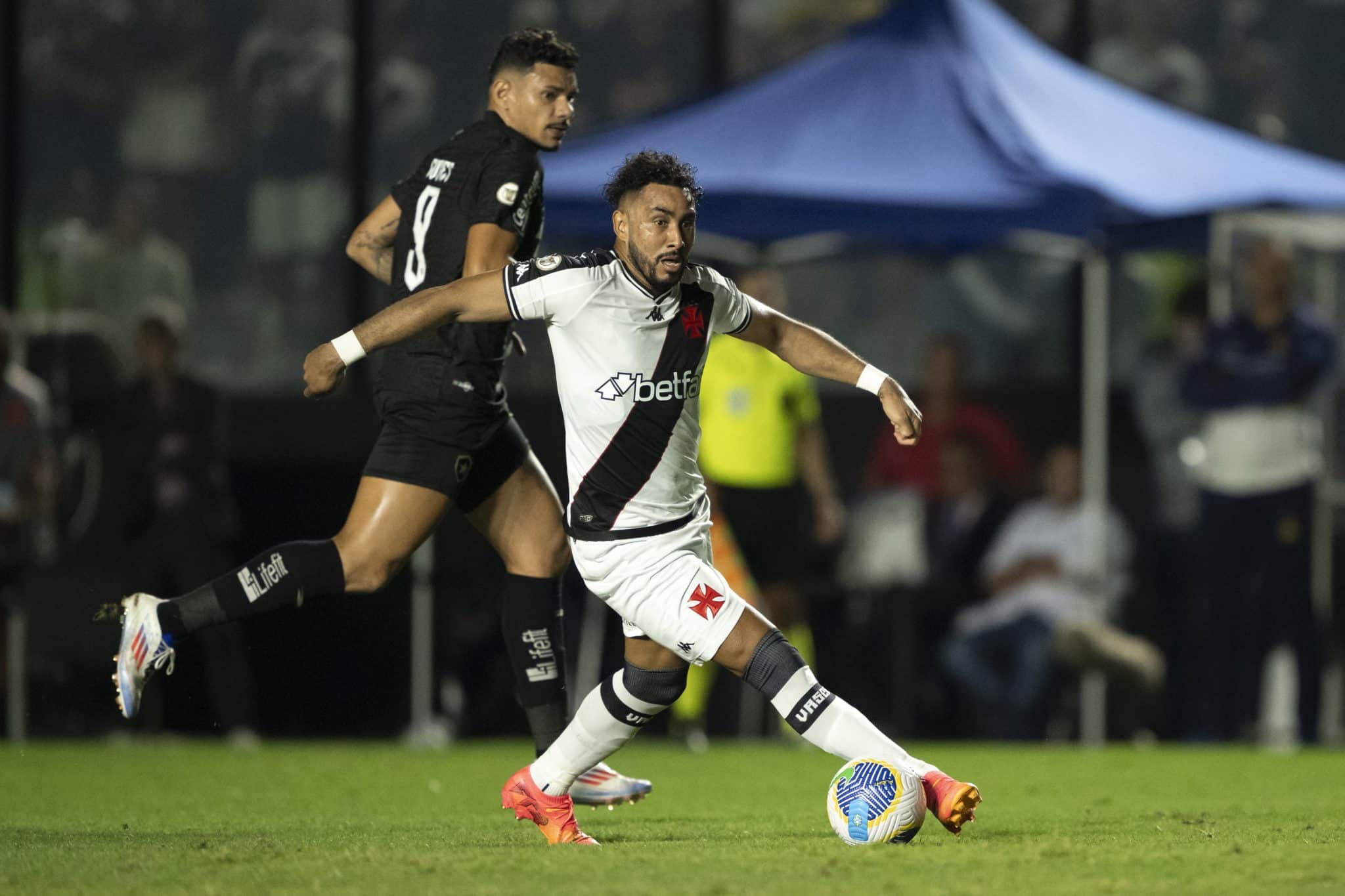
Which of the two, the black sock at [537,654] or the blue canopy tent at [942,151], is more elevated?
the blue canopy tent at [942,151]

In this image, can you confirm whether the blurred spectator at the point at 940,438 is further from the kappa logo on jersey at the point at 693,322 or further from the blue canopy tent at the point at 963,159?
the kappa logo on jersey at the point at 693,322

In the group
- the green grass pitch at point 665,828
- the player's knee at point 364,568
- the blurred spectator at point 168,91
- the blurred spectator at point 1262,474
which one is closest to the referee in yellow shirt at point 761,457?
the green grass pitch at point 665,828

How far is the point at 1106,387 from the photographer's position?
12367 millimetres

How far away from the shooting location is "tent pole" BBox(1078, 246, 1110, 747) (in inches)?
433

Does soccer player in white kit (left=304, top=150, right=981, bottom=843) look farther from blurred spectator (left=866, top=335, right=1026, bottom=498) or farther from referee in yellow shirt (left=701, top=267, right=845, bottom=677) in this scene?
blurred spectator (left=866, top=335, right=1026, bottom=498)

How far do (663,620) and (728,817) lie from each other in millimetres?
1320

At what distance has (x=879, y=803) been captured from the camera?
17.7 feet

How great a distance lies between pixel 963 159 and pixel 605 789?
4936 mm

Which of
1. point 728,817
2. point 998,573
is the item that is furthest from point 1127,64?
Answer: point 728,817

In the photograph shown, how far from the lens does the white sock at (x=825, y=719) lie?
5516mm

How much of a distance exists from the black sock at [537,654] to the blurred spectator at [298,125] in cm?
677

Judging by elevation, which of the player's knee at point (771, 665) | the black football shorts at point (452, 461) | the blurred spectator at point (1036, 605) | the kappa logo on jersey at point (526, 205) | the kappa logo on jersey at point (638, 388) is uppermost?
the kappa logo on jersey at point (526, 205)

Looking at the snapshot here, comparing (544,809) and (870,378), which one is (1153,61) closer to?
(870,378)

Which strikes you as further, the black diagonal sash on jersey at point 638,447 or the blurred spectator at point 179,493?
the blurred spectator at point 179,493
